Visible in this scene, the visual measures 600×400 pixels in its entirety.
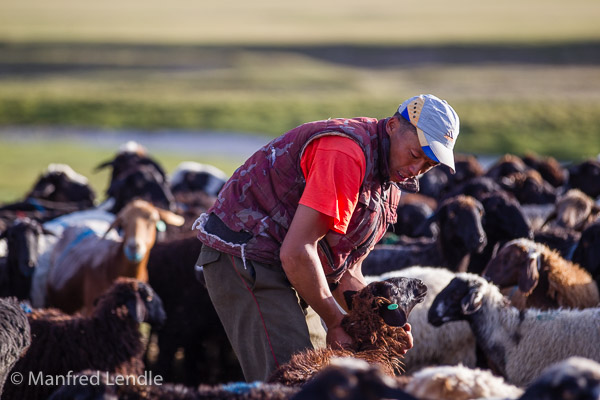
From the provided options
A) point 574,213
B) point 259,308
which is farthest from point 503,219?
point 259,308

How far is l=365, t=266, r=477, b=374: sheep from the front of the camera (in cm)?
604

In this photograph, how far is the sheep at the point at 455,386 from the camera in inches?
123

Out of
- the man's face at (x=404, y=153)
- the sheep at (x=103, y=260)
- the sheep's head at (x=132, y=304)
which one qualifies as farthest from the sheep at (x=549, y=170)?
the man's face at (x=404, y=153)

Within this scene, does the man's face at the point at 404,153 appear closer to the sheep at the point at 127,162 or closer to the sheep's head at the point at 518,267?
the sheep's head at the point at 518,267

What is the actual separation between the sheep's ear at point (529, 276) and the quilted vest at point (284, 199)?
2.26 metres

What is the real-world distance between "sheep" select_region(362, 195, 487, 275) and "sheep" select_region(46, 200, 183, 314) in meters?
2.04

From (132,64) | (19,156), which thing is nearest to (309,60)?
(132,64)

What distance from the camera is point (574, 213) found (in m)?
8.15

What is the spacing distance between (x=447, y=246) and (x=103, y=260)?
10.7ft

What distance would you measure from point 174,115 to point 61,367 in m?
28.0

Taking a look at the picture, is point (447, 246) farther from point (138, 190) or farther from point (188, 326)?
point (138, 190)

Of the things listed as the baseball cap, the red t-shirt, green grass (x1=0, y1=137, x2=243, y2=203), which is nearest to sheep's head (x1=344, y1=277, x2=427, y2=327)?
the red t-shirt

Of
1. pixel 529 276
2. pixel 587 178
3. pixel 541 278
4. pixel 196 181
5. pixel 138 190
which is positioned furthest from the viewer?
pixel 196 181

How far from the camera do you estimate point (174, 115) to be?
32750mm
